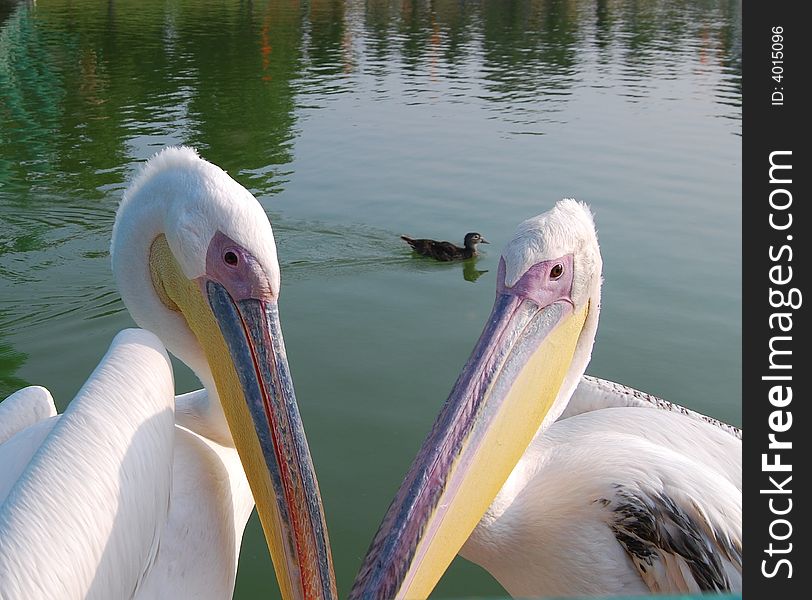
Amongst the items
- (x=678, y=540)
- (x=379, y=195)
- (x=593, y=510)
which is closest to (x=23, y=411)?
(x=593, y=510)

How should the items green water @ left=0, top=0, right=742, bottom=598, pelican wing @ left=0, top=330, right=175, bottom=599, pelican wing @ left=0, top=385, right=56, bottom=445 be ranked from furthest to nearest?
green water @ left=0, top=0, right=742, bottom=598, pelican wing @ left=0, top=385, right=56, bottom=445, pelican wing @ left=0, top=330, right=175, bottom=599

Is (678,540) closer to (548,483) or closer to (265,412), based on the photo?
(548,483)

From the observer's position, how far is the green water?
4688 millimetres

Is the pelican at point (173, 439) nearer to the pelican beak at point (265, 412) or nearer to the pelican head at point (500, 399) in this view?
the pelican beak at point (265, 412)

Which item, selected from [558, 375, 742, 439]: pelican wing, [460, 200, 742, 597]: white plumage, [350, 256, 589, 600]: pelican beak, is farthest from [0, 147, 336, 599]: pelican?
[558, 375, 742, 439]: pelican wing

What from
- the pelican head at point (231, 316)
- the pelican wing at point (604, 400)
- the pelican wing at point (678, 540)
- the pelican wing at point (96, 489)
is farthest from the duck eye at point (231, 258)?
the pelican wing at point (604, 400)

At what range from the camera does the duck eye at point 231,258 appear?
2225mm

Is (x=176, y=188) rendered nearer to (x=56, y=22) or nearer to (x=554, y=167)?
(x=554, y=167)

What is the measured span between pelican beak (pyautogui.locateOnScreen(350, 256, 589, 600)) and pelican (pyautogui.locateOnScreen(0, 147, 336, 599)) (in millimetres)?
315

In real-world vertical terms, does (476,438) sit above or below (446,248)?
above

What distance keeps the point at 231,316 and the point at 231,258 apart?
15 centimetres

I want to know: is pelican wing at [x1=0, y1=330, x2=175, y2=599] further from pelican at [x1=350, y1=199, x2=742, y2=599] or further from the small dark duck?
the small dark duck

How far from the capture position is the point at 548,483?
2.49m

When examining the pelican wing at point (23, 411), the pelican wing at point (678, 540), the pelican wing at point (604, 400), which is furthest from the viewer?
the pelican wing at point (604, 400)
